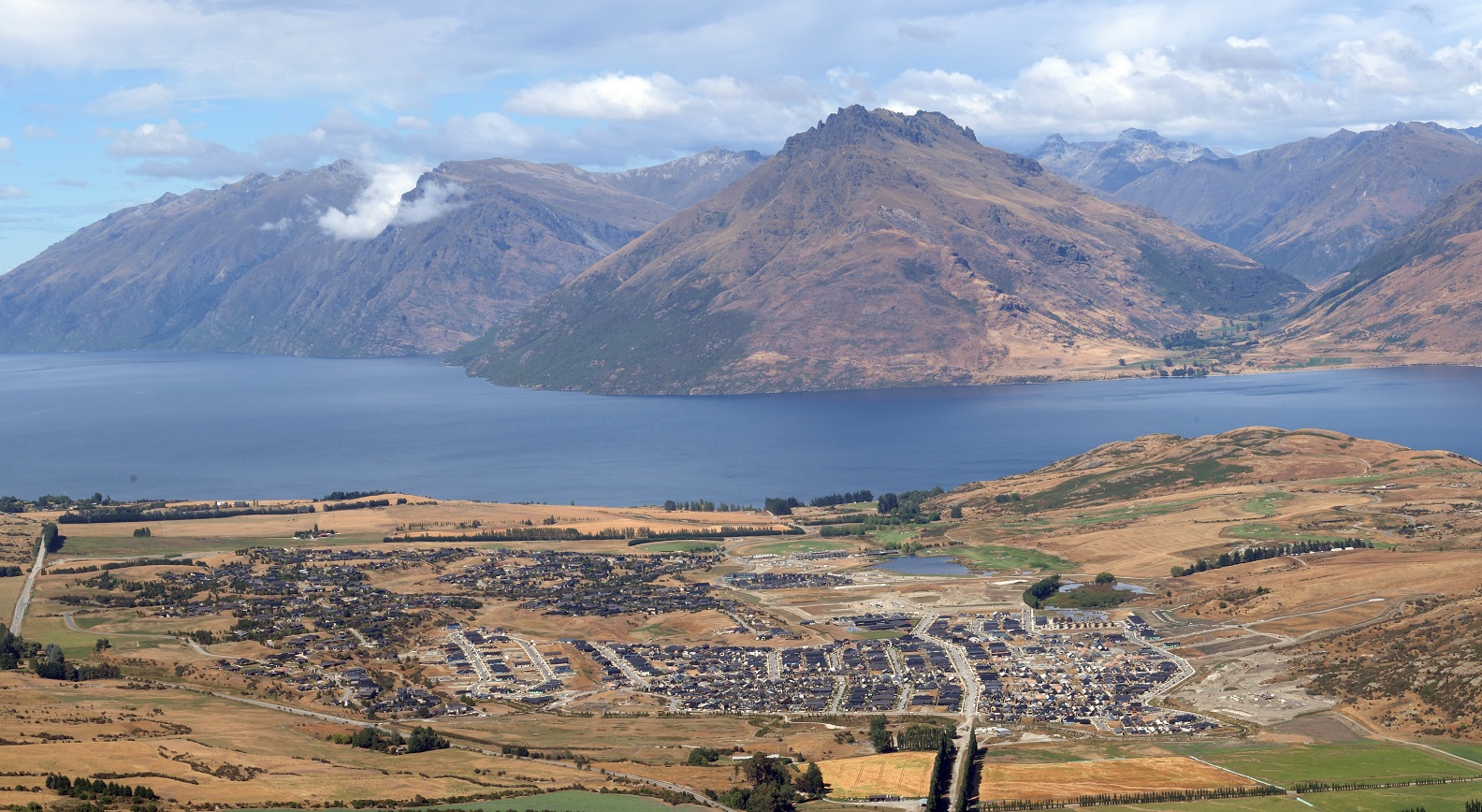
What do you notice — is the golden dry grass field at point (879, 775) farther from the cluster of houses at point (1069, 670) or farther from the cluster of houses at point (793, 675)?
the cluster of houses at point (793, 675)

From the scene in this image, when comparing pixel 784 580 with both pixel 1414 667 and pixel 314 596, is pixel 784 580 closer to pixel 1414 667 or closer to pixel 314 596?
pixel 314 596

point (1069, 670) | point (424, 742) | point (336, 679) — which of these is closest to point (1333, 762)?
point (1069, 670)

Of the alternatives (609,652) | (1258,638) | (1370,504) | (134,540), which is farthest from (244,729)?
(1370,504)

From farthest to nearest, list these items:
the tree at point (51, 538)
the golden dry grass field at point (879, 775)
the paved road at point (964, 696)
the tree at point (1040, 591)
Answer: the tree at point (51, 538) → the tree at point (1040, 591) → the paved road at point (964, 696) → the golden dry grass field at point (879, 775)

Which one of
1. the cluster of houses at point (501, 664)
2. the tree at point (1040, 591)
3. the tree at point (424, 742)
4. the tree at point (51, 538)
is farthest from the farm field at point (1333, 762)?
the tree at point (51, 538)

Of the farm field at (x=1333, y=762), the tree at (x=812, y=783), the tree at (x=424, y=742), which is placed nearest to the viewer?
the tree at (x=812, y=783)

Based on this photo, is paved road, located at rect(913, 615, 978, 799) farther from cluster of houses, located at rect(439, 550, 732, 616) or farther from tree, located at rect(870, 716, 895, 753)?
cluster of houses, located at rect(439, 550, 732, 616)
